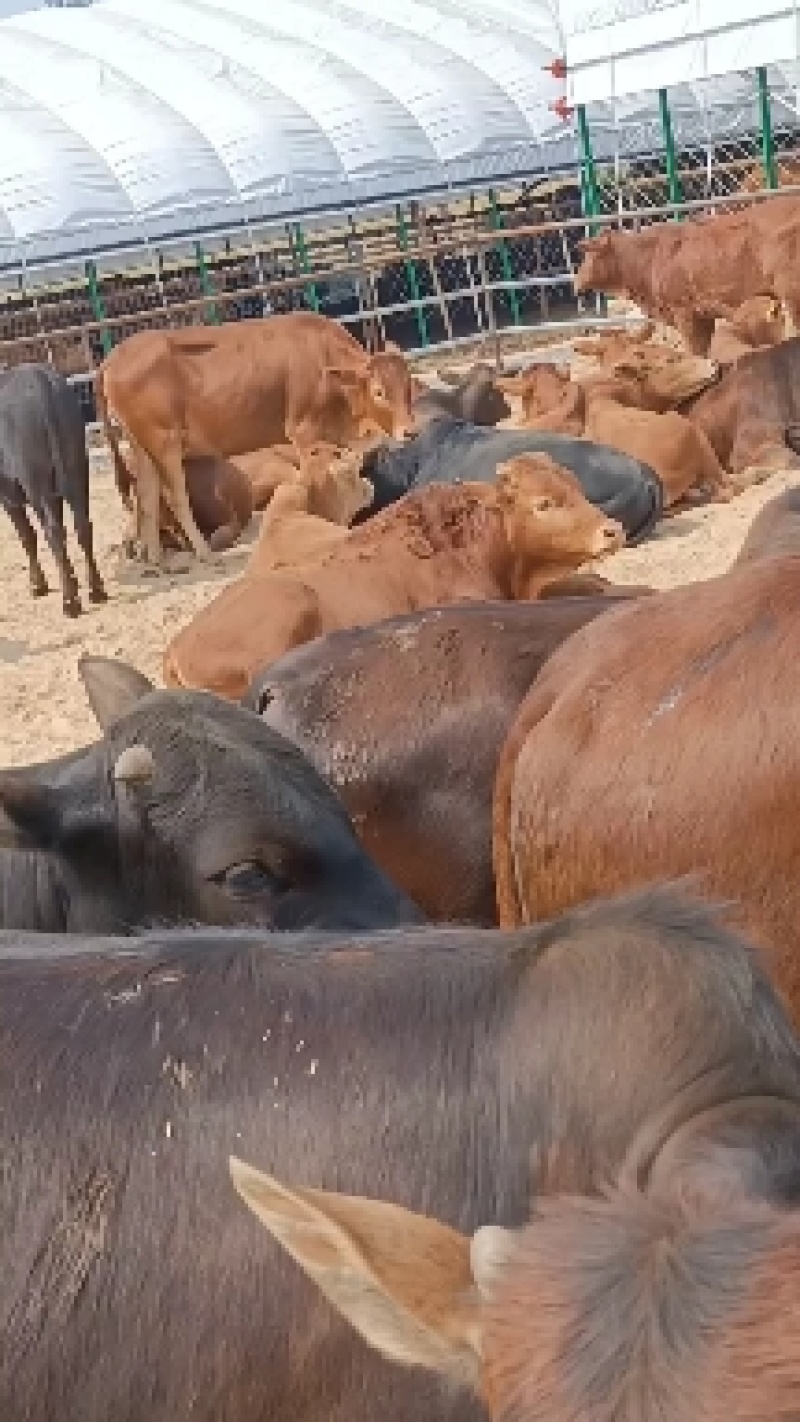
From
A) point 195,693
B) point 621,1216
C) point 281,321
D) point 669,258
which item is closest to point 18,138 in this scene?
point 669,258

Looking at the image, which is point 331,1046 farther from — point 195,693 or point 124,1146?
point 195,693

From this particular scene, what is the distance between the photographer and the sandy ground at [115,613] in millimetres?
10016

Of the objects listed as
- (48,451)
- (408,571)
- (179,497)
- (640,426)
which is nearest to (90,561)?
(48,451)

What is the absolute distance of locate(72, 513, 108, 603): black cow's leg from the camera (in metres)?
13.4

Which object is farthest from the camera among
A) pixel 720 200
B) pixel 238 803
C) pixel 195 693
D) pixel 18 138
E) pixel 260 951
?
pixel 18 138

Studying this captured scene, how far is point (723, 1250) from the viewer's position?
1355 mm

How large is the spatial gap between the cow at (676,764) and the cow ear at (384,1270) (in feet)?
6.18

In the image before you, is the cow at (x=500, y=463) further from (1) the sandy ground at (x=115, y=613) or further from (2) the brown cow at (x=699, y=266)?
(2) the brown cow at (x=699, y=266)

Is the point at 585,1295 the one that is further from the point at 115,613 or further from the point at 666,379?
the point at 666,379

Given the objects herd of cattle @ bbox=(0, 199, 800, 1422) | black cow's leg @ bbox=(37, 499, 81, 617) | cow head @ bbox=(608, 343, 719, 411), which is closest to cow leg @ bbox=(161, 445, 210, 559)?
black cow's leg @ bbox=(37, 499, 81, 617)

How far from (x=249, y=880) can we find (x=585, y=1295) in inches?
78.4

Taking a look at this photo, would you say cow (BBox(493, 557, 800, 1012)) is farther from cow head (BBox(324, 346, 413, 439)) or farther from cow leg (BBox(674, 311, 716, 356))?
cow leg (BBox(674, 311, 716, 356))

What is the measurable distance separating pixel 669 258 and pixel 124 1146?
64.6 ft

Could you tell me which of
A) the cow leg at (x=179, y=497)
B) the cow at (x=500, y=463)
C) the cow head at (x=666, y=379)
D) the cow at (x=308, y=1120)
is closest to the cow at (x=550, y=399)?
the cow head at (x=666, y=379)
